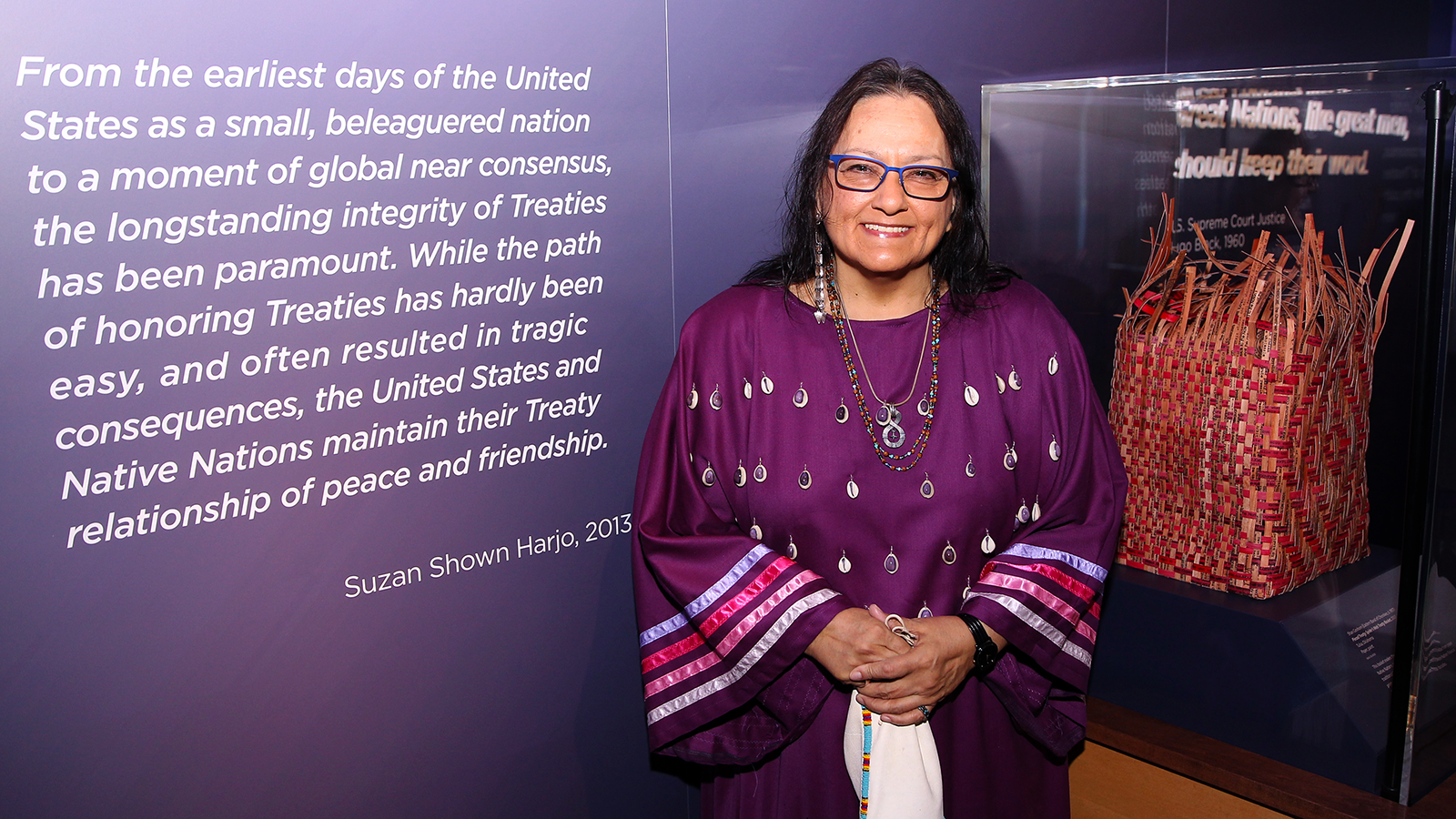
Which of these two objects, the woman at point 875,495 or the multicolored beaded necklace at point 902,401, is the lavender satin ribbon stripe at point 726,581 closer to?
the woman at point 875,495

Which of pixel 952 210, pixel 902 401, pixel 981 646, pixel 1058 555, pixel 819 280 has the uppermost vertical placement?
pixel 952 210

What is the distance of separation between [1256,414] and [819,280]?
82 centimetres

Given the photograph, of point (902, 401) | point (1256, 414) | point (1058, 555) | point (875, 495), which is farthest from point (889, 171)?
point (1256, 414)

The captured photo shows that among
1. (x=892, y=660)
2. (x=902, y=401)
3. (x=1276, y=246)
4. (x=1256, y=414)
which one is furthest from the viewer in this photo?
(x=1276, y=246)

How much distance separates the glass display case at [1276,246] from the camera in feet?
5.41

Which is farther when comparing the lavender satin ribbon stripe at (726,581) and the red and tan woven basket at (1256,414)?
the red and tan woven basket at (1256,414)

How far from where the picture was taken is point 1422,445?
5.35 ft

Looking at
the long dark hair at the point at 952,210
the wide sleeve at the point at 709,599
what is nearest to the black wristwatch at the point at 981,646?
the wide sleeve at the point at 709,599

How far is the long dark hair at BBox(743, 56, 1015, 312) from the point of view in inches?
61.2

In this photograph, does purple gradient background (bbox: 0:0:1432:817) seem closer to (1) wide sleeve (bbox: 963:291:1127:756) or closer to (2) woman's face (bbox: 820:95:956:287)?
(2) woman's face (bbox: 820:95:956:287)

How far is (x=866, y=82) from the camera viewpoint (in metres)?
1.56

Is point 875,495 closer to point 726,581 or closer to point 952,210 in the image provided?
point 726,581

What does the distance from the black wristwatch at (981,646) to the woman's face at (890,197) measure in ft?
1.72

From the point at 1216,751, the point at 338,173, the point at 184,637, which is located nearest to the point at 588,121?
the point at 338,173
